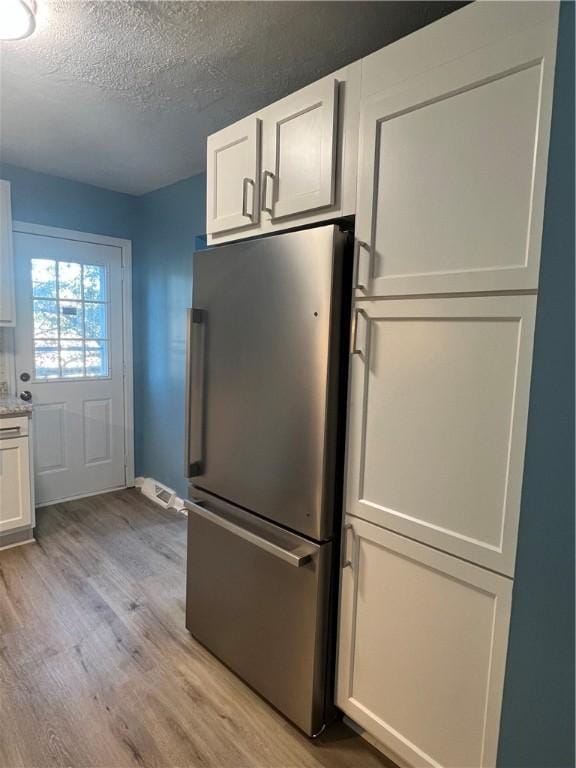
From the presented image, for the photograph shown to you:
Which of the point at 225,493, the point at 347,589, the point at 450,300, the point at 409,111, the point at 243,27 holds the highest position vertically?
the point at 243,27

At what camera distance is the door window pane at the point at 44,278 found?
323cm

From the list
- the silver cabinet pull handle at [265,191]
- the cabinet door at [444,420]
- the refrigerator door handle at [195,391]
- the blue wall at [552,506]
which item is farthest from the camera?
the refrigerator door handle at [195,391]

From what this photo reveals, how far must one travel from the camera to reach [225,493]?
1745mm

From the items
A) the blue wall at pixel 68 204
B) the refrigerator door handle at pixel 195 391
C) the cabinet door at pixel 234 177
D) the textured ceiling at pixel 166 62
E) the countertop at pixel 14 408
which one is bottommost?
the countertop at pixel 14 408

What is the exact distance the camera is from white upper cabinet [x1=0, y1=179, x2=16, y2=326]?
287 cm

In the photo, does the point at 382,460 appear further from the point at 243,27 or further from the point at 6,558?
the point at 6,558

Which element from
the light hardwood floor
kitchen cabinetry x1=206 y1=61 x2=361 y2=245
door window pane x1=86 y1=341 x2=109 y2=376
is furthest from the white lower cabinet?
kitchen cabinetry x1=206 y1=61 x2=361 y2=245

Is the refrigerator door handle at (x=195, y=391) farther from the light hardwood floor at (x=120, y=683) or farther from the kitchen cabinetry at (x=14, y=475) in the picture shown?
the kitchen cabinetry at (x=14, y=475)

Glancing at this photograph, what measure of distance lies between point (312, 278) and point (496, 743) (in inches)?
53.8

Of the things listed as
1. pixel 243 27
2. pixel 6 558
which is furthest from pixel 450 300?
pixel 6 558

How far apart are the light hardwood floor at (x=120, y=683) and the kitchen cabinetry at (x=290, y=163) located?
5.96ft

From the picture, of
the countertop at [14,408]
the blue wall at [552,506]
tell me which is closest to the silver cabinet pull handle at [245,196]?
the blue wall at [552,506]

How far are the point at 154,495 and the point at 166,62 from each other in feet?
9.87

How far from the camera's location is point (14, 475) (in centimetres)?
270
